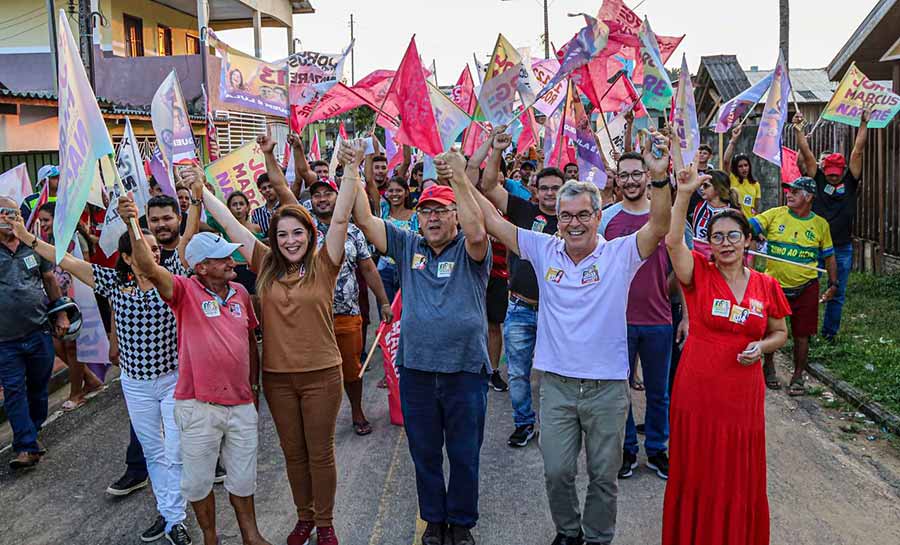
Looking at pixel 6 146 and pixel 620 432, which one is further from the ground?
pixel 6 146

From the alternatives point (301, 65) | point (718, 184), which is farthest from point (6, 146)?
point (718, 184)

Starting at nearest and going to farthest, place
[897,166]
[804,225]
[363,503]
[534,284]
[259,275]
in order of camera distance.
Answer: [259,275] < [363,503] < [534,284] < [804,225] < [897,166]

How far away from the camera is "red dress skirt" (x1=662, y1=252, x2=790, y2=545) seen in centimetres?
400

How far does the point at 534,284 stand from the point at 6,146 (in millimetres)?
9875

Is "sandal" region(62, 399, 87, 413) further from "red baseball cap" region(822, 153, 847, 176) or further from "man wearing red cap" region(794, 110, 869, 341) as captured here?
"red baseball cap" region(822, 153, 847, 176)

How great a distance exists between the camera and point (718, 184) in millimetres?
6953

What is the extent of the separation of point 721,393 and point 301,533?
8.00 feet

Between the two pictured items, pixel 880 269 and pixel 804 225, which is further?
pixel 880 269

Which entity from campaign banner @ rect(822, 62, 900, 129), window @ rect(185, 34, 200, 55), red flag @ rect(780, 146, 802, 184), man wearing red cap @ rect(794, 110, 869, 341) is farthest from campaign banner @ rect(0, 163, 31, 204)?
window @ rect(185, 34, 200, 55)

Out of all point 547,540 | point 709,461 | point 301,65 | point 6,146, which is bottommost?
point 547,540

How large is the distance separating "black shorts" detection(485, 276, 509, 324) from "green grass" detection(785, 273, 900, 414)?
327cm

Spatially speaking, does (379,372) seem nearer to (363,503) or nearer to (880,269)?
(363,503)

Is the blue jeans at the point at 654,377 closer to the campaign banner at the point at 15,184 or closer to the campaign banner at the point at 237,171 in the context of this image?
the campaign banner at the point at 237,171

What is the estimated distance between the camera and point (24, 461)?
19.7 feet
